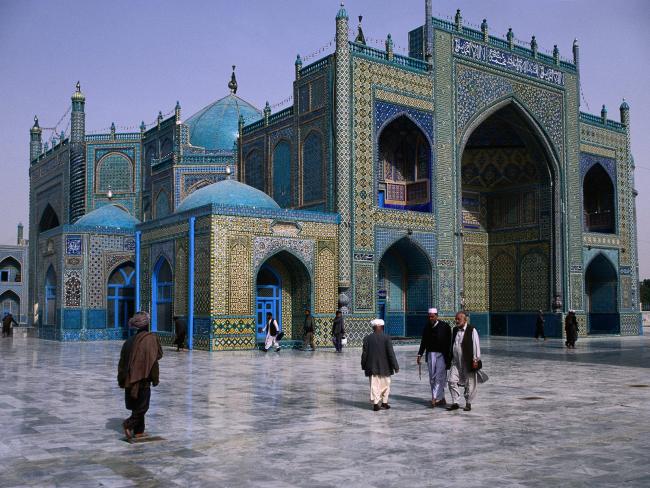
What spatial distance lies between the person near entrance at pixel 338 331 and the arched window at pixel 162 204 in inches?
592

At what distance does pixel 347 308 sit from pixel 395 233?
3.02 metres

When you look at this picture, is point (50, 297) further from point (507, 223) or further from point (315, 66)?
point (507, 223)

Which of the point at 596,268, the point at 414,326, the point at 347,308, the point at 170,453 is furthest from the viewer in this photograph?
the point at 596,268

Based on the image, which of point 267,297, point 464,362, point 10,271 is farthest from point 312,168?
point 10,271

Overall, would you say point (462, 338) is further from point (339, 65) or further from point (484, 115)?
point (484, 115)

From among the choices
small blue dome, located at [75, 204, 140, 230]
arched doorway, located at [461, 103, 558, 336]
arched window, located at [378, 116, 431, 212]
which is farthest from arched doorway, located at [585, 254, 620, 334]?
small blue dome, located at [75, 204, 140, 230]

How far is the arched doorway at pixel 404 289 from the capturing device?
24.1m

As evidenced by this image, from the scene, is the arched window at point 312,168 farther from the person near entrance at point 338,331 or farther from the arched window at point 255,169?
the person near entrance at point 338,331

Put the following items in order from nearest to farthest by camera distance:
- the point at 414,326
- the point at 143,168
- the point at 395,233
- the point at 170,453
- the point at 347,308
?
the point at 170,453, the point at 347,308, the point at 395,233, the point at 414,326, the point at 143,168

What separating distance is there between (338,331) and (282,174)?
24.8ft

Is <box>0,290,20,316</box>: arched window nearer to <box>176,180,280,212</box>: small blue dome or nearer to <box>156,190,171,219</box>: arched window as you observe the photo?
<box>156,190,171,219</box>: arched window

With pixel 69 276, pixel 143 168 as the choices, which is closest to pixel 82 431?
pixel 69 276

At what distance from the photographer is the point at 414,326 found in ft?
82.3

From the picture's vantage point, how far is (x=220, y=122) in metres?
35.4
